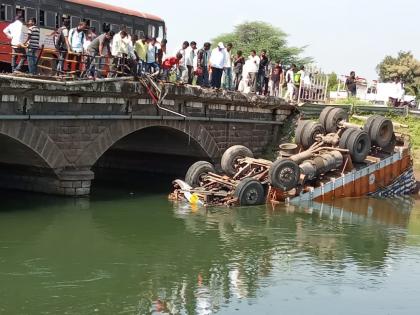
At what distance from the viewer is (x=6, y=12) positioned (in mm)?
21969

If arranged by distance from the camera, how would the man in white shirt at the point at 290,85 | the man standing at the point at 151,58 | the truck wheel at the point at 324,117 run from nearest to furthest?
1. the man standing at the point at 151,58
2. the truck wheel at the point at 324,117
3. the man in white shirt at the point at 290,85

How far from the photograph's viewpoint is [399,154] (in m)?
23.5

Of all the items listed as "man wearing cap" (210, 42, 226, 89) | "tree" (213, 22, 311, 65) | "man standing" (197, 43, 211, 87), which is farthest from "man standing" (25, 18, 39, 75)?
"tree" (213, 22, 311, 65)

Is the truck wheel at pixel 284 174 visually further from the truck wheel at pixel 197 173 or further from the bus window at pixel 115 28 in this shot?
the bus window at pixel 115 28

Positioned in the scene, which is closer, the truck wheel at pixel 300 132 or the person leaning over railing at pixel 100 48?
the person leaning over railing at pixel 100 48

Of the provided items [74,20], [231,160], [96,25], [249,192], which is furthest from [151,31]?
[249,192]

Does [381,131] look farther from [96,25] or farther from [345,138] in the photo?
[96,25]

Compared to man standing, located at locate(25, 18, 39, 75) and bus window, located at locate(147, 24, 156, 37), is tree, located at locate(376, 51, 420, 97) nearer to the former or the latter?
bus window, located at locate(147, 24, 156, 37)

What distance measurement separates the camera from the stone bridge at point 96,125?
1670 cm

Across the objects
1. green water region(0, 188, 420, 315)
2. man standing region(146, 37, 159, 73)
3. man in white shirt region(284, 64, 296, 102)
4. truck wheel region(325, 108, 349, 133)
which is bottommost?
green water region(0, 188, 420, 315)

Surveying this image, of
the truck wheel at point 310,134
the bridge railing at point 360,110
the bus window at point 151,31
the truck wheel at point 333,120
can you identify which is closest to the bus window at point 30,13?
the bus window at point 151,31

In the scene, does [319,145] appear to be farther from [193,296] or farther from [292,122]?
[193,296]

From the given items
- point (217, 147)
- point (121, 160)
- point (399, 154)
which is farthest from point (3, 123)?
point (399, 154)

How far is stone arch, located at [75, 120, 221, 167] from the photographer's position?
61.8 ft
